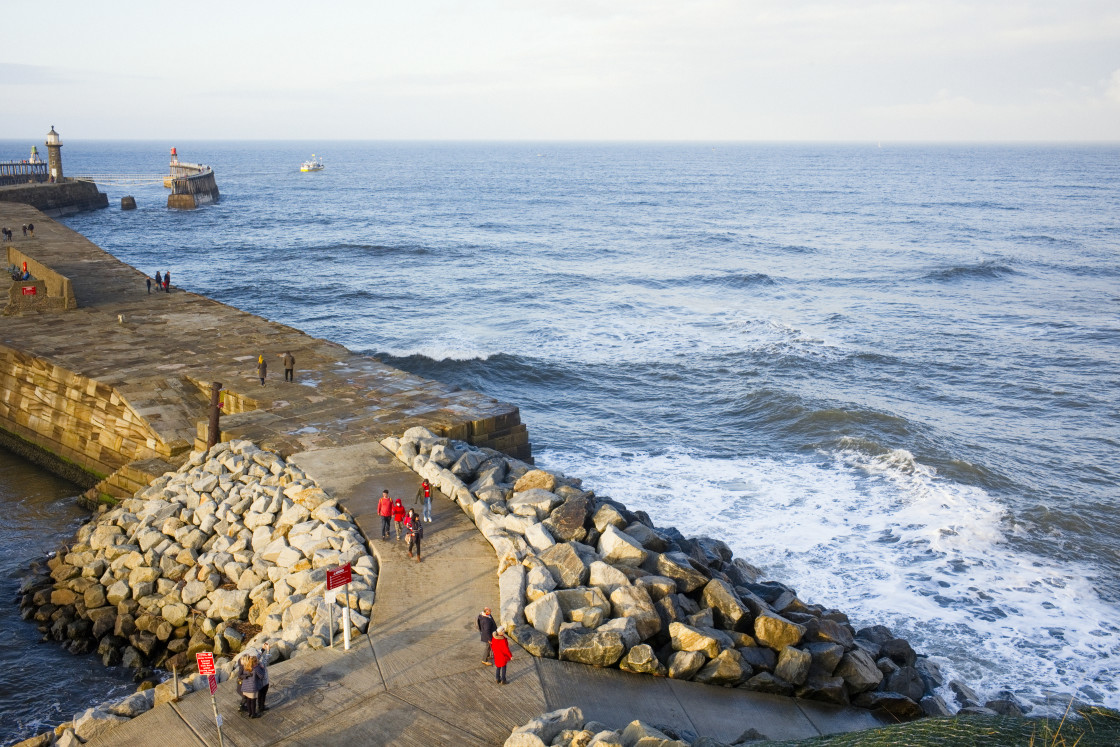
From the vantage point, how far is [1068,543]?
18125 millimetres

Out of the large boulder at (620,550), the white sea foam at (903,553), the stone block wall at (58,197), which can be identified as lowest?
the white sea foam at (903,553)

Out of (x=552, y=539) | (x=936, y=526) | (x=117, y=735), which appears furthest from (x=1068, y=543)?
(x=117, y=735)

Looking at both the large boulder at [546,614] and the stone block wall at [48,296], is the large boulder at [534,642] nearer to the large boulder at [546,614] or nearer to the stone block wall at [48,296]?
the large boulder at [546,614]

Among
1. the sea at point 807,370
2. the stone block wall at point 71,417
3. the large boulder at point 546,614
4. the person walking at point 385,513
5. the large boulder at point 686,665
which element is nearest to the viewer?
the large boulder at point 686,665

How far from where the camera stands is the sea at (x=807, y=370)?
54.5 ft

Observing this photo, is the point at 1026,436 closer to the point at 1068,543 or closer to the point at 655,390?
the point at 1068,543

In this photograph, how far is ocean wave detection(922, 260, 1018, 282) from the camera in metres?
47.2

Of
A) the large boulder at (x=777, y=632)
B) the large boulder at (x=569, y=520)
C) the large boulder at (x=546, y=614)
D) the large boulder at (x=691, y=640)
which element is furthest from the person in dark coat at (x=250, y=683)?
the large boulder at (x=777, y=632)

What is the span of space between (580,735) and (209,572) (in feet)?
24.8

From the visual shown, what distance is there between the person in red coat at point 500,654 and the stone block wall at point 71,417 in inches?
433

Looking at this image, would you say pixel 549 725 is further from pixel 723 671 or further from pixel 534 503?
pixel 534 503

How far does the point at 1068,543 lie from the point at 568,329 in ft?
70.3

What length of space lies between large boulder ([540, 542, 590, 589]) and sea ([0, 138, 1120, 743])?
20.9ft

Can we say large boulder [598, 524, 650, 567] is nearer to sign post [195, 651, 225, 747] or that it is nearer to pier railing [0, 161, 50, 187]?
sign post [195, 651, 225, 747]
